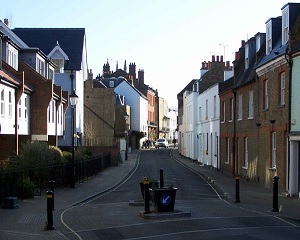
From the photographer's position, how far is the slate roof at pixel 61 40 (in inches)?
2148

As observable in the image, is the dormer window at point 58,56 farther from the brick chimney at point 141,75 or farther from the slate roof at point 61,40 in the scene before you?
the brick chimney at point 141,75

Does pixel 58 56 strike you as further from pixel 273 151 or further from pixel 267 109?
pixel 273 151

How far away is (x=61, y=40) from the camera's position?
56281mm

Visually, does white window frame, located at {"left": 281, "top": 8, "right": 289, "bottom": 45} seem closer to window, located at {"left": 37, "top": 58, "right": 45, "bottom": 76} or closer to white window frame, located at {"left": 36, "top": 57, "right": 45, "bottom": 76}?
white window frame, located at {"left": 36, "top": 57, "right": 45, "bottom": 76}

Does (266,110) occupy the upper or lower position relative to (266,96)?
lower

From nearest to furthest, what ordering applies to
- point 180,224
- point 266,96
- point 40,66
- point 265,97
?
1. point 180,224
2. point 266,96
3. point 265,97
4. point 40,66

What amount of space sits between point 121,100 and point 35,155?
65.8 m

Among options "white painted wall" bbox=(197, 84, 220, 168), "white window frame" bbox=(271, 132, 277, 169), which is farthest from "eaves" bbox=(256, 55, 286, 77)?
"white painted wall" bbox=(197, 84, 220, 168)

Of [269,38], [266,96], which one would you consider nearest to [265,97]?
[266,96]

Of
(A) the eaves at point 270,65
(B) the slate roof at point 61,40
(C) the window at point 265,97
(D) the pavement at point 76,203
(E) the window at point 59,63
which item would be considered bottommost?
(D) the pavement at point 76,203

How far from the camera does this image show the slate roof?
179ft

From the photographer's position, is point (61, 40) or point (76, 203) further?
point (61, 40)

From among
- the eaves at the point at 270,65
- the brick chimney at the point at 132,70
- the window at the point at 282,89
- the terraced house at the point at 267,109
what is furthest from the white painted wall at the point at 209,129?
the brick chimney at the point at 132,70

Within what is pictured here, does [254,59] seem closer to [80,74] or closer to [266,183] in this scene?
[266,183]
